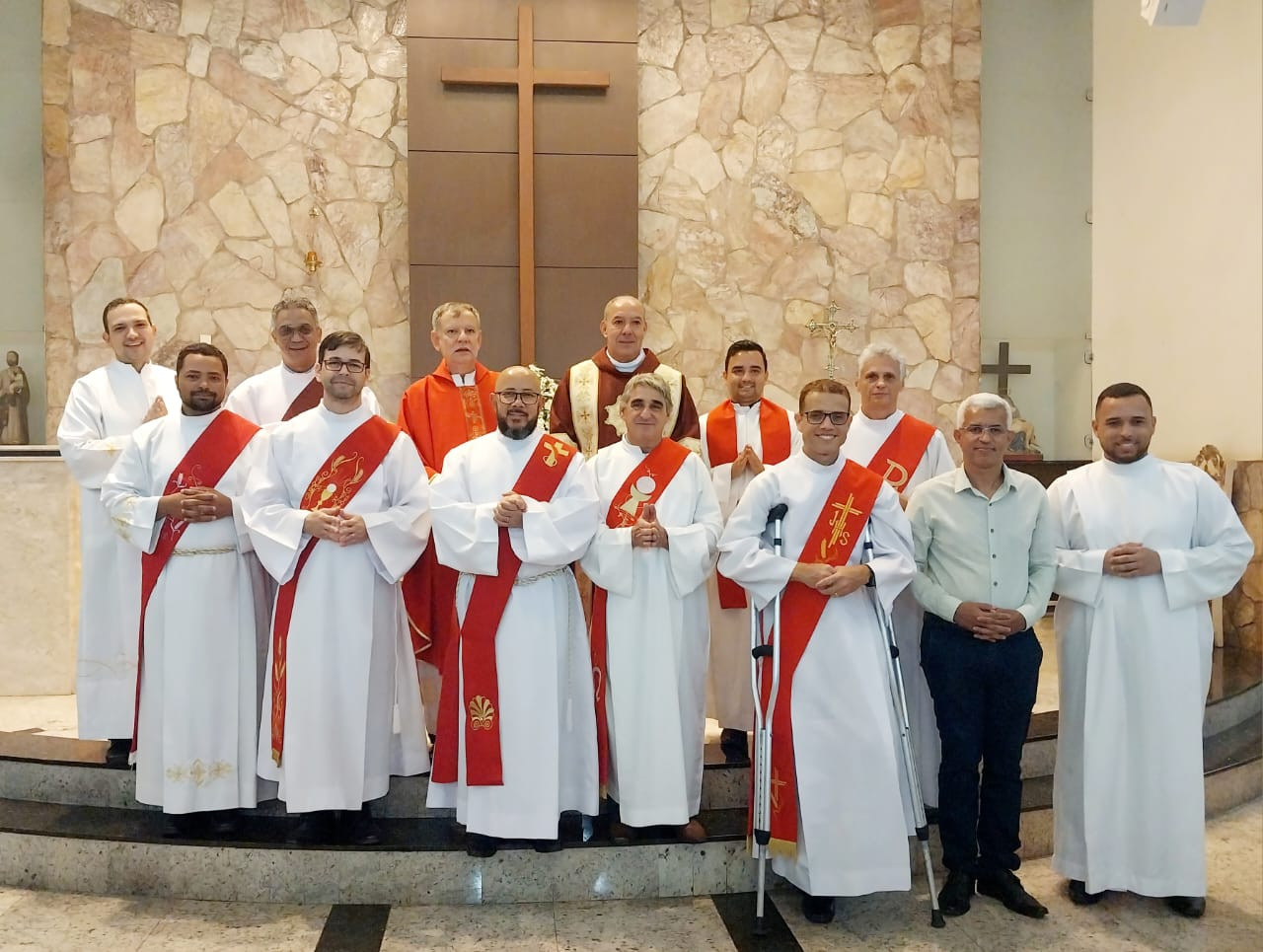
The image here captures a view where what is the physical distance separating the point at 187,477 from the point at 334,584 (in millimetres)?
721

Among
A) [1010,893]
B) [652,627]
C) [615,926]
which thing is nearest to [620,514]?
[652,627]

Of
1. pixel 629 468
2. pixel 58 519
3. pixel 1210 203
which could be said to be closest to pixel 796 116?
pixel 1210 203

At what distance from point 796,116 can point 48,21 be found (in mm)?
5410

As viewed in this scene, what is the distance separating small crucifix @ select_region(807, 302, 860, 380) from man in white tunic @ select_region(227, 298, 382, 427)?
458 cm

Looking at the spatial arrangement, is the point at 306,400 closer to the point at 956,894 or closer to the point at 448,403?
the point at 448,403

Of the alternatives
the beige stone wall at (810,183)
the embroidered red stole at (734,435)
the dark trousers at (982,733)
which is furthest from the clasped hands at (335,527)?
the beige stone wall at (810,183)

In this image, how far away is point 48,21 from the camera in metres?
7.96

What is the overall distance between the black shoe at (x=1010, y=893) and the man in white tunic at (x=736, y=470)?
3.41 ft

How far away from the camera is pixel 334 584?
412cm

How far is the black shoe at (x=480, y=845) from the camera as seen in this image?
4.06m

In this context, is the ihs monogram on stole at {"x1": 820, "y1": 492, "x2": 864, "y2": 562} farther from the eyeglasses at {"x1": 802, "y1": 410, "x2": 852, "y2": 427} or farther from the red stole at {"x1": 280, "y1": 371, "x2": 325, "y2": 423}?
the red stole at {"x1": 280, "y1": 371, "x2": 325, "y2": 423}

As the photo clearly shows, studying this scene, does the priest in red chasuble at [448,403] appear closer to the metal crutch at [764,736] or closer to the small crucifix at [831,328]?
the metal crutch at [764,736]

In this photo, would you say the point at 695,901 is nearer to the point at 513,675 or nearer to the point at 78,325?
the point at 513,675

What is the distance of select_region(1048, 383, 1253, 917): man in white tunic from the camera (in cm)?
395
